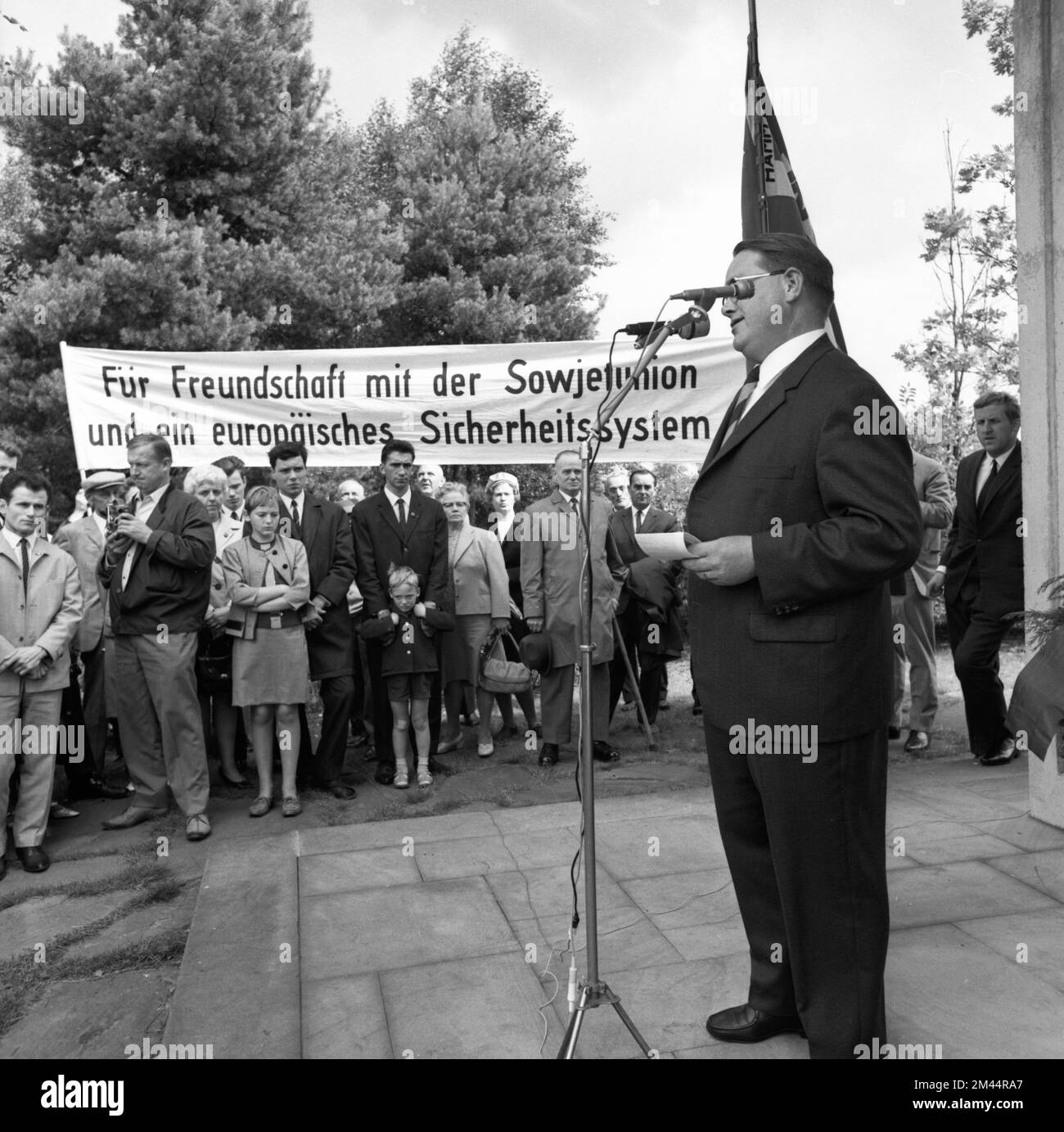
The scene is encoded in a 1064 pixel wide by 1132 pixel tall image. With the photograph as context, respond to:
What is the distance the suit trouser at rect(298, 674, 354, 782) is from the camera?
20.2 ft

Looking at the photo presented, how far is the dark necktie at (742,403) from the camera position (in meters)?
2.77

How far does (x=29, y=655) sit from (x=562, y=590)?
3112mm

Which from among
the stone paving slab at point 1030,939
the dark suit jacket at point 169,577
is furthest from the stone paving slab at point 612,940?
the dark suit jacket at point 169,577

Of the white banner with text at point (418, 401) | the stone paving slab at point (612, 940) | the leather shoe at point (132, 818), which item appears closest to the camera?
the stone paving slab at point (612, 940)

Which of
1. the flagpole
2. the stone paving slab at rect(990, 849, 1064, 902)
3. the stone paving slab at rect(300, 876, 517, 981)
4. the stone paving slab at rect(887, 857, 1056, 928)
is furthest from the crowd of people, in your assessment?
the flagpole

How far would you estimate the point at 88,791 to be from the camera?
20.7 feet

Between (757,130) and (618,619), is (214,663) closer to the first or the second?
(618,619)

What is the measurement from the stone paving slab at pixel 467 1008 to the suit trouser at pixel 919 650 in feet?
13.0

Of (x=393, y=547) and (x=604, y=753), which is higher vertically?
(x=393, y=547)

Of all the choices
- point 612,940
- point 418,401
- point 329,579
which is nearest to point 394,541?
point 329,579

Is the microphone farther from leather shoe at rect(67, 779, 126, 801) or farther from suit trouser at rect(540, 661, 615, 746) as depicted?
leather shoe at rect(67, 779, 126, 801)

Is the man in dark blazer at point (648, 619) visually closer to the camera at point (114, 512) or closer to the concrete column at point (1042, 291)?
the concrete column at point (1042, 291)

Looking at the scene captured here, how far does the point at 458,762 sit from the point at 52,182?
14478 millimetres
